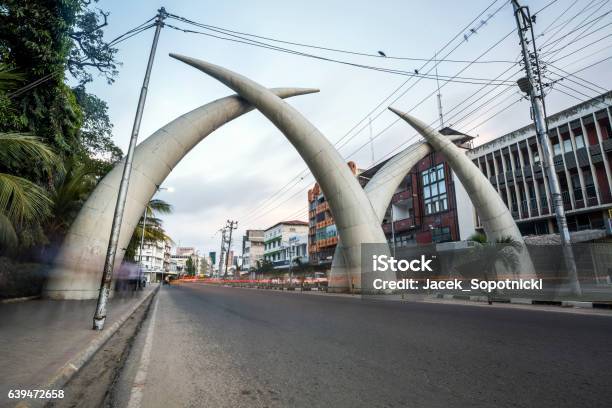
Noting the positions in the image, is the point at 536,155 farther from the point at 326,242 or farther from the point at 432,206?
the point at 326,242

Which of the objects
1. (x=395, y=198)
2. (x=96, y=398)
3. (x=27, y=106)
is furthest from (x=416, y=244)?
(x=96, y=398)

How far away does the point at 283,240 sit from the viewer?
78.4m

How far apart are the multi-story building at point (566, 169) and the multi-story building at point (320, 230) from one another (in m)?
21.9

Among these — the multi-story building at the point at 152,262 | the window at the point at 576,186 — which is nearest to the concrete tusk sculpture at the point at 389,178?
Result: the window at the point at 576,186

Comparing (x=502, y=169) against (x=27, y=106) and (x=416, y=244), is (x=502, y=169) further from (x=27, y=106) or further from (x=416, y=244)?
(x=27, y=106)

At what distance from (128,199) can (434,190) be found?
33182mm

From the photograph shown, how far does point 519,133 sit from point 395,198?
16984 millimetres

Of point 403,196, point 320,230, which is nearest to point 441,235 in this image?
point 403,196

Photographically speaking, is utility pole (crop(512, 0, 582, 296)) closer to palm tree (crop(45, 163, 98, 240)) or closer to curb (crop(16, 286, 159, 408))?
curb (crop(16, 286, 159, 408))

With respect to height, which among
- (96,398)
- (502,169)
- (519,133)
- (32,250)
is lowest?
(96,398)

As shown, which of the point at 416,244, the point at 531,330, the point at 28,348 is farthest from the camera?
the point at 416,244

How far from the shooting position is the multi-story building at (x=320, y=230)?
54.4 meters

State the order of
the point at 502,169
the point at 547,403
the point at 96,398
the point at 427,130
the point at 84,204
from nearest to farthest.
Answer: the point at 547,403
the point at 96,398
the point at 84,204
the point at 427,130
the point at 502,169

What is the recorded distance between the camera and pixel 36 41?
961 cm
